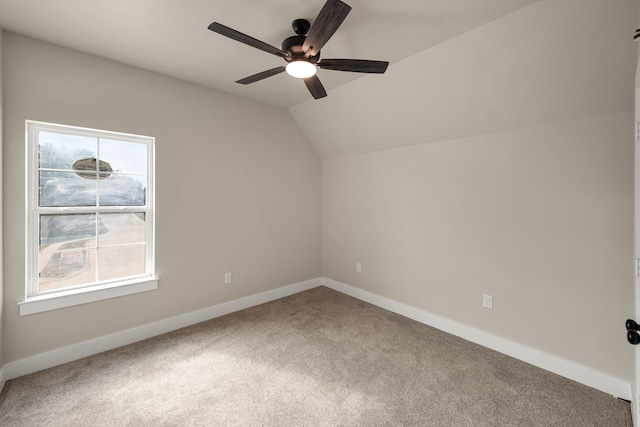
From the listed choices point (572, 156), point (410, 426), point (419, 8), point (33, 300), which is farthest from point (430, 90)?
point (33, 300)

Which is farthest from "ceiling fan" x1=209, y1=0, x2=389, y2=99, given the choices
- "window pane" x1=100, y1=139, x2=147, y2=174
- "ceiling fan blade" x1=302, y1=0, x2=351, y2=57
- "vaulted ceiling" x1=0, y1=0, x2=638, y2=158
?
"window pane" x1=100, y1=139, x2=147, y2=174

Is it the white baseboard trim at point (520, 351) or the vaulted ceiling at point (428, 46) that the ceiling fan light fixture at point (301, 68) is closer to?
the vaulted ceiling at point (428, 46)

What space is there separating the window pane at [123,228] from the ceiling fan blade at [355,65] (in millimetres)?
2274

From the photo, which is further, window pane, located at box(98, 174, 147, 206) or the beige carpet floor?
window pane, located at box(98, 174, 147, 206)

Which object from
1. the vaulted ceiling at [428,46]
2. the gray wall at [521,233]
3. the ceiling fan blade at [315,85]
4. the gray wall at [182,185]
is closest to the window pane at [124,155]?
the gray wall at [182,185]

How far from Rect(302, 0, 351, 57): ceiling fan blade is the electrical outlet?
2.55m

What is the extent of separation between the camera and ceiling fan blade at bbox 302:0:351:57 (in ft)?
4.51

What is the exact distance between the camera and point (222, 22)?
1983mm

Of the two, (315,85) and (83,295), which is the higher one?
(315,85)

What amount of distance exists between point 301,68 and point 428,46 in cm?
108

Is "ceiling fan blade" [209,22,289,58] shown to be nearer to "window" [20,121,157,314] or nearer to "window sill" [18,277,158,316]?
"window" [20,121,157,314]

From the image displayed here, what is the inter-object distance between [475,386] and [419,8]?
2.62 meters

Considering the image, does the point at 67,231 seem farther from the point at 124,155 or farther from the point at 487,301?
the point at 487,301

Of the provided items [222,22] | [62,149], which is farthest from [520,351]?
[62,149]
